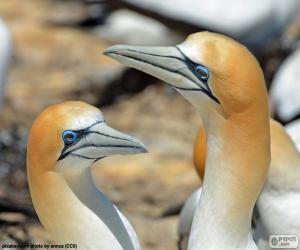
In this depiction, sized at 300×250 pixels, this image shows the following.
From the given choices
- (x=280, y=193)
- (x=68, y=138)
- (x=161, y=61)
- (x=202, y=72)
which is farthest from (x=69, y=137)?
(x=280, y=193)

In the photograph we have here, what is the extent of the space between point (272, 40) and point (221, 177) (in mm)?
5859

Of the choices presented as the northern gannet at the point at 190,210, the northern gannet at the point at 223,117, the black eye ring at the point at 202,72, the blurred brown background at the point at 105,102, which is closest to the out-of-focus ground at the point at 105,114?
the blurred brown background at the point at 105,102

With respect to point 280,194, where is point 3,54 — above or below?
below

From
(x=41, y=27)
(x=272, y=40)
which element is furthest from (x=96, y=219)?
(x=41, y=27)

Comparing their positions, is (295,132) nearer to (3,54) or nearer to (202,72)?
(202,72)

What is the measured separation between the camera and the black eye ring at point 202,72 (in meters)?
4.13

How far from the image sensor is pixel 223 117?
4.15 m

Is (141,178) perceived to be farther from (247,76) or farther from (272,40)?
(247,76)

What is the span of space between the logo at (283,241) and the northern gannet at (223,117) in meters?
0.65

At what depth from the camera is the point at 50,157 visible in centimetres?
437

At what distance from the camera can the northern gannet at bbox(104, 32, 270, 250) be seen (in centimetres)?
410

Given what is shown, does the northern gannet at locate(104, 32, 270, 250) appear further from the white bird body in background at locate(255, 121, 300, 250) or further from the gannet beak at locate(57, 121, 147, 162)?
the white bird body in background at locate(255, 121, 300, 250)

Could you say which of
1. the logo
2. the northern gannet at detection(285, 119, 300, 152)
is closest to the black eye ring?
the logo

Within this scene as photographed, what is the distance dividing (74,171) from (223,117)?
2.09 ft
